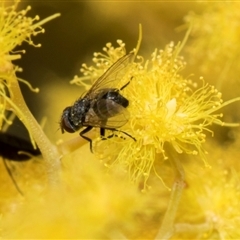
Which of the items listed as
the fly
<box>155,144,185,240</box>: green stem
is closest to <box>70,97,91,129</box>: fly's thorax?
the fly

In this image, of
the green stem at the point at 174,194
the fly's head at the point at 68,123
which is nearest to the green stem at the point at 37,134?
the fly's head at the point at 68,123

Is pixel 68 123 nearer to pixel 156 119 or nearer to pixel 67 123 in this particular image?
pixel 67 123

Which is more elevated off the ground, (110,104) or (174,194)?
(110,104)

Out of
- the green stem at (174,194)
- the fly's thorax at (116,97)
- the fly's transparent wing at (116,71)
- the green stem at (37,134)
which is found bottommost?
the green stem at (174,194)

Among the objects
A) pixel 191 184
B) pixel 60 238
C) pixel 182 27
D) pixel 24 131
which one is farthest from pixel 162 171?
pixel 182 27

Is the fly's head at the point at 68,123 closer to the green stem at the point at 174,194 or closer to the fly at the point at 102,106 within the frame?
the fly at the point at 102,106

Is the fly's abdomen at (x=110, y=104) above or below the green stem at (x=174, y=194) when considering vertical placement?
above

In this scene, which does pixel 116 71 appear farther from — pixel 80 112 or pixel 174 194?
pixel 174 194

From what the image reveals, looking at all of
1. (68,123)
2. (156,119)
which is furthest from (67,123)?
(156,119)
